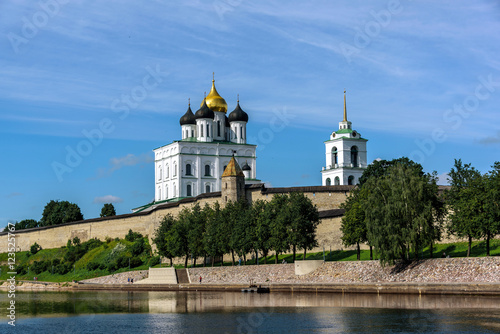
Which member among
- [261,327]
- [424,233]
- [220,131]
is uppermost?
[220,131]

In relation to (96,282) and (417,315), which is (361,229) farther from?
(96,282)

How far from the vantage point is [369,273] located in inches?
1655

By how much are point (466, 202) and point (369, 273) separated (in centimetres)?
662

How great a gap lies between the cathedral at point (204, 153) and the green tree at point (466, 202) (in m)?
43.8

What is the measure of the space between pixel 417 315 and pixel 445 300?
480 cm

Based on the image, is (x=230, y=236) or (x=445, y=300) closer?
(x=445, y=300)

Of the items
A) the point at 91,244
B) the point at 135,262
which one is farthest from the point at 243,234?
the point at 91,244

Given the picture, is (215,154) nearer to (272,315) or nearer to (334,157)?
(334,157)

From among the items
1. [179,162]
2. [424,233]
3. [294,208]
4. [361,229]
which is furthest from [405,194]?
[179,162]

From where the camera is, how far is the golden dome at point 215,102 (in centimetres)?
9106

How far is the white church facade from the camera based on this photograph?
292 feet

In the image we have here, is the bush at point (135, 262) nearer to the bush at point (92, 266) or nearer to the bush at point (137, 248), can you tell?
the bush at point (137, 248)

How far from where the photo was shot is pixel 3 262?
8212 centimetres

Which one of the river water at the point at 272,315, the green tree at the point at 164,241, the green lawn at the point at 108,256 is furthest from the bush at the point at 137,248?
the river water at the point at 272,315
